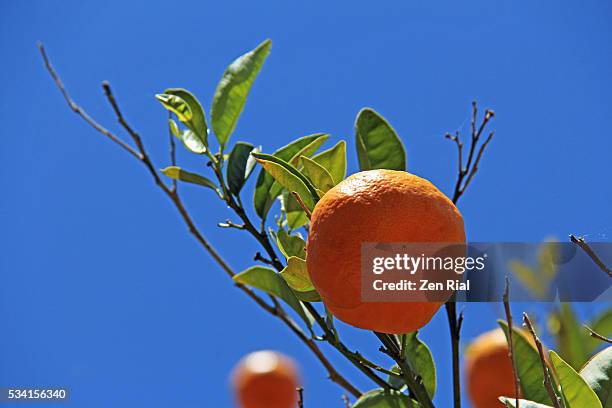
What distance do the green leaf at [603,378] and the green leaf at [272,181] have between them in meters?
0.48

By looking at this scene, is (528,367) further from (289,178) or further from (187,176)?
(187,176)

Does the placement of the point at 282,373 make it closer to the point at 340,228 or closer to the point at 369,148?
the point at 369,148

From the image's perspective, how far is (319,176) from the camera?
3.32 feet

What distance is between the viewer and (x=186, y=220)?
4.62 feet

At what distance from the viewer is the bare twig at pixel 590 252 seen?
813 millimetres

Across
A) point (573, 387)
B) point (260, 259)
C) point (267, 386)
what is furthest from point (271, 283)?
point (267, 386)

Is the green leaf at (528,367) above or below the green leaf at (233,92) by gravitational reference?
below

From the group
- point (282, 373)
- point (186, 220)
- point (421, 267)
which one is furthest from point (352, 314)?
point (282, 373)

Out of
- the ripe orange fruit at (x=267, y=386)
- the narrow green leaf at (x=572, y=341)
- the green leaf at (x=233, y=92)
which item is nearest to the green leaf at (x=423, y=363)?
the narrow green leaf at (x=572, y=341)

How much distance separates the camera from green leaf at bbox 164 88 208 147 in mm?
1269

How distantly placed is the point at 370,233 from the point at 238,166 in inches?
18.9

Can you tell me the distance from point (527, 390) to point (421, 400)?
0.54 ft

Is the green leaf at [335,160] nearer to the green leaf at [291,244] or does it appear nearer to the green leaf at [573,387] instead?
the green leaf at [291,244]

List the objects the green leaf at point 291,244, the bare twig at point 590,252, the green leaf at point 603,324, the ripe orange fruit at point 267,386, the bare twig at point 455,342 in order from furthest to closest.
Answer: the ripe orange fruit at point 267,386 → the green leaf at point 603,324 → the green leaf at point 291,244 → the bare twig at point 455,342 → the bare twig at point 590,252
